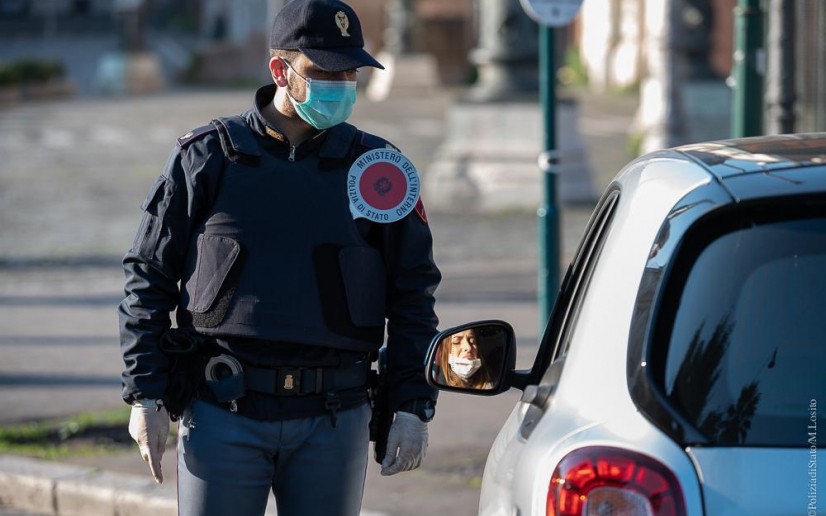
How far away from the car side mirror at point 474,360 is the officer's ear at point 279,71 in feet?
2.79

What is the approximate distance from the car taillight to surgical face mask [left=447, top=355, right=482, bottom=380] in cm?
71

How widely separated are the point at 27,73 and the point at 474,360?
37.4m

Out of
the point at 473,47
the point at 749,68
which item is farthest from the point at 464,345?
the point at 473,47

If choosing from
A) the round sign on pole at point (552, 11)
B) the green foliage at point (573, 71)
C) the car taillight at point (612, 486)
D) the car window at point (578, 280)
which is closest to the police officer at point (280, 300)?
the car window at point (578, 280)

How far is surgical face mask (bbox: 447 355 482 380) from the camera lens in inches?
127

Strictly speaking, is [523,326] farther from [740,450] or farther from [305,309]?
[740,450]

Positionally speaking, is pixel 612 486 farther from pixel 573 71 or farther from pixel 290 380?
pixel 573 71

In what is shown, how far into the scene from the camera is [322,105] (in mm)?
3580

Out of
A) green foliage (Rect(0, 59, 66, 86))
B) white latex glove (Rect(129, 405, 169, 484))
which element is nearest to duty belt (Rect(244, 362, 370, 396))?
white latex glove (Rect(129, 405, 169, 484))

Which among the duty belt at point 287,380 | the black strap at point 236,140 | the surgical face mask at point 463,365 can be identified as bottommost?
the duty belt at point 287,380

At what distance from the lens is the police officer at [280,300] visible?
3.51 meters

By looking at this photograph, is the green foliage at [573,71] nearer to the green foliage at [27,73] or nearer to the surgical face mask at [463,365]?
the green foliage at [27,73]

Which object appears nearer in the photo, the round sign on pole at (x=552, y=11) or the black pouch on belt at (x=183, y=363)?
the black pouch on belt at (x=183, y=363)

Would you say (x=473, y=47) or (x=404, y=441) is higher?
(x=404, y=441)
